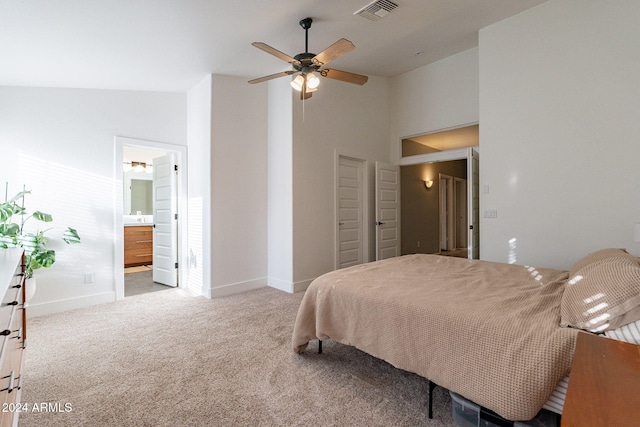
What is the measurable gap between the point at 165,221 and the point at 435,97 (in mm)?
4623

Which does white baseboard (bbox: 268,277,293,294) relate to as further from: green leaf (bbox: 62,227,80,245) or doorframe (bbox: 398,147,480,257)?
doorframe (bbox: 398,147,480,257)

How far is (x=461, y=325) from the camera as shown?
1.45 m

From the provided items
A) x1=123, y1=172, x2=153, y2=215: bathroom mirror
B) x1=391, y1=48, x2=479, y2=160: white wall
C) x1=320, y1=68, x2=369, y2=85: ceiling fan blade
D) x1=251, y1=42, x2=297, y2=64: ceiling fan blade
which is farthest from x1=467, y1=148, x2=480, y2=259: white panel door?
x1=123, y1=172, x2=153, y2=215: bathroom mirror

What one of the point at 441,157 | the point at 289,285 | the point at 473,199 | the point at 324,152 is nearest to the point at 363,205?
the point at 324,152

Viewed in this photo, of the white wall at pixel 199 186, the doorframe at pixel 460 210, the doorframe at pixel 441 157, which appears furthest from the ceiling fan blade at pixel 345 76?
the doorframe at pixel 460 210

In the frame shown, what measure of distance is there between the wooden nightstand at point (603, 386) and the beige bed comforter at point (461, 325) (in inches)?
13.1

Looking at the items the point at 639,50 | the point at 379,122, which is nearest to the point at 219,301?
the point at 379,122

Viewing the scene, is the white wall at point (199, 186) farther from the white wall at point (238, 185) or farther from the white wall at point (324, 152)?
the white wall at point (324, 152)

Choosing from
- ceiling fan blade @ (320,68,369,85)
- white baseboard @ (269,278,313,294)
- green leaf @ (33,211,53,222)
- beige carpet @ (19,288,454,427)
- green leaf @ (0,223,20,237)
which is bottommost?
beige carpet @ (19,288,454,427)

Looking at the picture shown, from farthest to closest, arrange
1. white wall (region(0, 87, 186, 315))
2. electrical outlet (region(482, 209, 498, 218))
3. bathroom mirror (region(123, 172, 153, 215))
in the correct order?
bathroom mirror (region(123, 172, 153, 215))
electrical outlet (region(482, 209, 498, 218))
white wall (region(0, 87, 186, 315))

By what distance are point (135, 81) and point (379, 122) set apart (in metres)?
3.65

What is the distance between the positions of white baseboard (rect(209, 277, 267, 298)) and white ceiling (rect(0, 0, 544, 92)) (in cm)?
272

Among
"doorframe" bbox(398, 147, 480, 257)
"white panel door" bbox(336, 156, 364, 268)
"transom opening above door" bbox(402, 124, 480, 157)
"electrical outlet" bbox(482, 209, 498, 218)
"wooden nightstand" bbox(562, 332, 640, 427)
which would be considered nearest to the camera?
"wooden nightstand" bbox(562, 332, 640, 427)

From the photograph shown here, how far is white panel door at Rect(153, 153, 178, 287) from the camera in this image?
4434 millimetres
